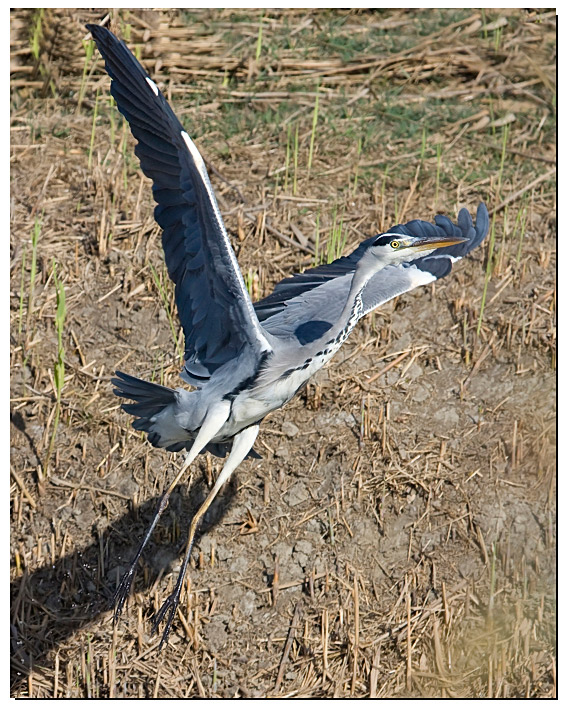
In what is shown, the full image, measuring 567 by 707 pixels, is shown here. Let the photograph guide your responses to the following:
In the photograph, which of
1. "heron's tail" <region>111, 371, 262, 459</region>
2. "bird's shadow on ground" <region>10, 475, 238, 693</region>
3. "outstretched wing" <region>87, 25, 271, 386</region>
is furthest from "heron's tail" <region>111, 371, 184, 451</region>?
"bird's shadow on ground" <region>10, 475, 238, 693</region>

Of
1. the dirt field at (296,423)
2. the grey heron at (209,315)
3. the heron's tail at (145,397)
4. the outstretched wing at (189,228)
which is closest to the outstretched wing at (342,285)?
the grey heron at (209,315)

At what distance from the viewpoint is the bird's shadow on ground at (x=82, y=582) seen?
491 cm

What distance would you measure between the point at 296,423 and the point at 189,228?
5.78 feet

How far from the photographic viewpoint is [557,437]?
206 inches

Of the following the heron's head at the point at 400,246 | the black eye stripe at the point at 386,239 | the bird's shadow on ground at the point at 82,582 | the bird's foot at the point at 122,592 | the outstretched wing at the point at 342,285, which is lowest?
the bird's shadow on ground at the point at 82,582

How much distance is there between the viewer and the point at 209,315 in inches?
161

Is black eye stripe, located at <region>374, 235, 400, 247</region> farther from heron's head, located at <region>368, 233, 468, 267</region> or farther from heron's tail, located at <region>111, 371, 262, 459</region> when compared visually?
heron's tail, located at <region>111, 371, 262, 459</region>

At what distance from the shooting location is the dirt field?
4863 mm

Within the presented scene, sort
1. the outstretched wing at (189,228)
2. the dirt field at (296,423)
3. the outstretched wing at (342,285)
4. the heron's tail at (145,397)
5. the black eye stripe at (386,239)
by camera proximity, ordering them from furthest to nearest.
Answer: the dirt field at (296,423), the outstretched wing at (342,285), the heron's tail at (145,397), the black eye stripe at (386,239), the outstretched wing at (189,228)

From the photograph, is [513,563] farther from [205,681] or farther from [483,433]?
[205,681]

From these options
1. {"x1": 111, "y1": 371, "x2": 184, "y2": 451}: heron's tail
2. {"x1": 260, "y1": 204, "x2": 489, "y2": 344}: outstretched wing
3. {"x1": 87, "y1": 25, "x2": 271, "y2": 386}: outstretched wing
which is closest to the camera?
Result: {"x1": 87, "y1": 25, "x2": 271, "y2": 386}: outstretched wing

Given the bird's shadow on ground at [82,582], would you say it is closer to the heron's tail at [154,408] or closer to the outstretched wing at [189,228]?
the heron's tail at [154,408]

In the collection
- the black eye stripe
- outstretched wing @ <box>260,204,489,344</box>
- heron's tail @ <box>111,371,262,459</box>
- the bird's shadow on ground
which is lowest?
the bird's shadow on ground

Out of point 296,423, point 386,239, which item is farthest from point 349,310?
point 296,423
